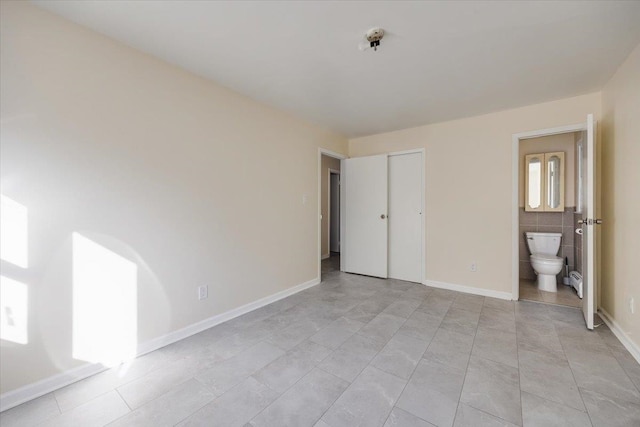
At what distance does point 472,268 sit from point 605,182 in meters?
1.52

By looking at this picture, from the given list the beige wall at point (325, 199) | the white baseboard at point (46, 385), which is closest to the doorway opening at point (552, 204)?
the beige wall at point (325, 199)

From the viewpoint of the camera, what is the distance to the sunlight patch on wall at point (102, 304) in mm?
1686

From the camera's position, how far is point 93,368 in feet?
5.68

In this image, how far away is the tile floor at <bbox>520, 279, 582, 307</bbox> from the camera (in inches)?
117

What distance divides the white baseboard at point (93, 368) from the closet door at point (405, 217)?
1.87 metres

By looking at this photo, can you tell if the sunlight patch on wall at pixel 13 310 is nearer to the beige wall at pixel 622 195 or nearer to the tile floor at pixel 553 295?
the beige wall at pixel 622 195

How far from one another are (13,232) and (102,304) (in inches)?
25.7

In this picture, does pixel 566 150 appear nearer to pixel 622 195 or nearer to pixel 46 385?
pixel 622 195

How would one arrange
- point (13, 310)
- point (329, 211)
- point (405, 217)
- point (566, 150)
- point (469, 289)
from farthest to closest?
point (329, 211)
point (405, 217)
point (566, 150)
point (469, 289)
point (13, 310)

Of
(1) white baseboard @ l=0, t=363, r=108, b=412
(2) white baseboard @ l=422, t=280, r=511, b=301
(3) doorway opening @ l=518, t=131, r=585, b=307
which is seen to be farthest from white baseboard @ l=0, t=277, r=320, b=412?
(3) doorway opening @ l=518, t=131, r=585, b=307

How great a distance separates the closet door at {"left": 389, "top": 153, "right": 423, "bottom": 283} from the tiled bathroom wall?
5.41 ft

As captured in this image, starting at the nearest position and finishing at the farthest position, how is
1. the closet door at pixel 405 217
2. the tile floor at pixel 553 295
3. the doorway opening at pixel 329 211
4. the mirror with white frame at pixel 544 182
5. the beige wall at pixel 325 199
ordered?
the tile floor at pixel 553 295 → the mirror with white frame at pixel 544 182 → the closet door at pixel 405 217 → the doorway opening at pixel 329 211 → the beige wall at pixel 325 199

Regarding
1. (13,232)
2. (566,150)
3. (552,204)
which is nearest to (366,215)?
(552,204)

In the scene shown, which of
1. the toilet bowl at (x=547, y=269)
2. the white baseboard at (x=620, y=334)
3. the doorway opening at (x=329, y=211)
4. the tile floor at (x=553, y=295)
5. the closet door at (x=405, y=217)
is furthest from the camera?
the doorway opening at (x=329, y=211)
